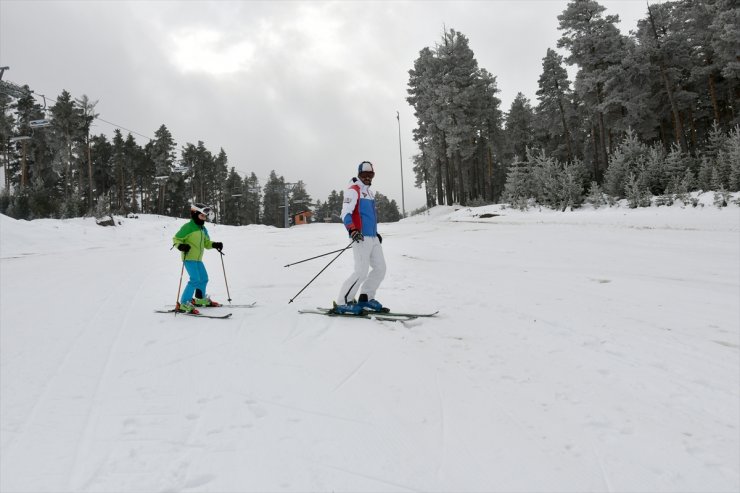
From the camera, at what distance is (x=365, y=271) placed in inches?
228

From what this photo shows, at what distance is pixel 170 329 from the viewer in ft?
17.0

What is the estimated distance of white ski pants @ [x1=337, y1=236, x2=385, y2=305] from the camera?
18.8 ft

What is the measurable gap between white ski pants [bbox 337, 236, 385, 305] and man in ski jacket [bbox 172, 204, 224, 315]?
7.49ft

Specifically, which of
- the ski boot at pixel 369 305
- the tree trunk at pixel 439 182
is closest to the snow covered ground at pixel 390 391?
the ski boot at pixel 369 305

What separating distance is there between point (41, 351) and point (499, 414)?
17.0ft

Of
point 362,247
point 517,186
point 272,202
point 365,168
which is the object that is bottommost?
point 362,247

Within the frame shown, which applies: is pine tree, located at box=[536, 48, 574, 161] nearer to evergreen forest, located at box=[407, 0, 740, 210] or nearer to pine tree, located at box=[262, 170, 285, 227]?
evergreen forest, located at box=[407, 0, 740, 210]

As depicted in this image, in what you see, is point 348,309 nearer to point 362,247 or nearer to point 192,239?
point 362,247

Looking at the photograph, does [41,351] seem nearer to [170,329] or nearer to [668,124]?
[170,329]

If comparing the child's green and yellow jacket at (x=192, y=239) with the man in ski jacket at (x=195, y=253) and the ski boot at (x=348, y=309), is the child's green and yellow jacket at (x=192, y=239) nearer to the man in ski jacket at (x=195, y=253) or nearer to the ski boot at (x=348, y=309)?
the man in ski jacket at (x=195, y=253)

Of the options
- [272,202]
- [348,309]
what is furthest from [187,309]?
[272,202]

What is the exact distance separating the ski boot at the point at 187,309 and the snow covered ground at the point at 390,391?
0.52 feet

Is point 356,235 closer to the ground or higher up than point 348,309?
higher up

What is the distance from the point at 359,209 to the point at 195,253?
2946 millimetres
